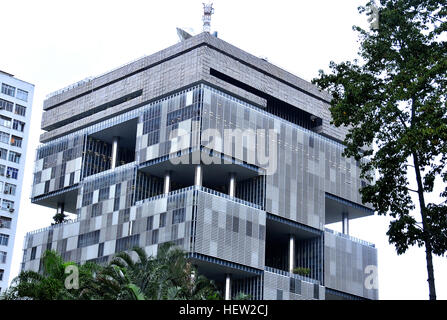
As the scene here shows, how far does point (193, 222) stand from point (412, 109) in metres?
51.6

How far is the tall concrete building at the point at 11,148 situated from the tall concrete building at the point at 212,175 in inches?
428

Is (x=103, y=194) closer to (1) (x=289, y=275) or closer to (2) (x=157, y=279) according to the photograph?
(1) (x=289, y=275)

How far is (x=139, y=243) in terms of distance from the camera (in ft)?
312

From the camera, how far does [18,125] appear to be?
132 m

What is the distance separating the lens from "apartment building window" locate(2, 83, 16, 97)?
429 ft

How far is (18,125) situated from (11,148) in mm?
4568

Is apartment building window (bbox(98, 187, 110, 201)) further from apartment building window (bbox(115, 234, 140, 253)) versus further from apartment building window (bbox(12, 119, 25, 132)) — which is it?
apartment building window (bbox(12, 119, 25, 132))

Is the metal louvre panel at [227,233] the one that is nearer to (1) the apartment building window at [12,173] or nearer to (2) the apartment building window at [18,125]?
(1) the apartment building window at [12,173]

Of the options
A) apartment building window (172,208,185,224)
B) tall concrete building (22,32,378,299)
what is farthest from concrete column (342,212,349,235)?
apartment building window (172,208,185,224)

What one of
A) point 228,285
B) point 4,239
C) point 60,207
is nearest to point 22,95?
point 60,207

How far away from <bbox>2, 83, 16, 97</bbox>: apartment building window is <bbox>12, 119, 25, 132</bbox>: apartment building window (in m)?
4.81
